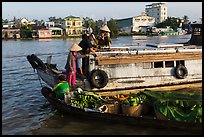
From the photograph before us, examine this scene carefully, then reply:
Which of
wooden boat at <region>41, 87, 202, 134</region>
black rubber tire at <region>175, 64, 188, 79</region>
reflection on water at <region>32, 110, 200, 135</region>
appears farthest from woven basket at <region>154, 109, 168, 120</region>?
black rubber tire at <region>175, 64, 188, 79</region>

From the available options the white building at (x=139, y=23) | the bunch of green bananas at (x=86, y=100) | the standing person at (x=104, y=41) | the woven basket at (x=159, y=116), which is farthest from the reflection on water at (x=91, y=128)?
the white building at (x=139, y=23)

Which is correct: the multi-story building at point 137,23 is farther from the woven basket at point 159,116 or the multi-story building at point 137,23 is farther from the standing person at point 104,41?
A: the woven basket at point 159,116

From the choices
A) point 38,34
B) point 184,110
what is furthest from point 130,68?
point 38,34

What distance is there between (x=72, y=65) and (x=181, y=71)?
16.3 ft

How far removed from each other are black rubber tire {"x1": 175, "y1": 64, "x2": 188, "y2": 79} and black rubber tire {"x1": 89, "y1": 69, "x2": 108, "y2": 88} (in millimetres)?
3229

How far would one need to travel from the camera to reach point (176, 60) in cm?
1383

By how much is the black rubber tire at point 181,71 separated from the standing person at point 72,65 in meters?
4.53

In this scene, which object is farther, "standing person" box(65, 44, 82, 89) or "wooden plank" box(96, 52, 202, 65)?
"wooden plank" box(96, 52, 202, 65)

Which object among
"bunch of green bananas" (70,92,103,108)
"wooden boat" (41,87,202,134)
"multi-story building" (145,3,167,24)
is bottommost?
"wooden boat" (41,87,202,134)

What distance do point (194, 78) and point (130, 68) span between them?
3186 mm

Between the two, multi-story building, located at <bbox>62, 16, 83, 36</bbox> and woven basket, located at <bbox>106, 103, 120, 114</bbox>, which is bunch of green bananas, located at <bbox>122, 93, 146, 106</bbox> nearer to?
woven basket, located at <bbox>106, 103, 120, 114</bbox>

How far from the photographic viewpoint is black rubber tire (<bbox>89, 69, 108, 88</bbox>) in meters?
12.8

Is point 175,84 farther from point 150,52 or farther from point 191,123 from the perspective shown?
point 191,123

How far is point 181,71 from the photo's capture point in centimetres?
1391
